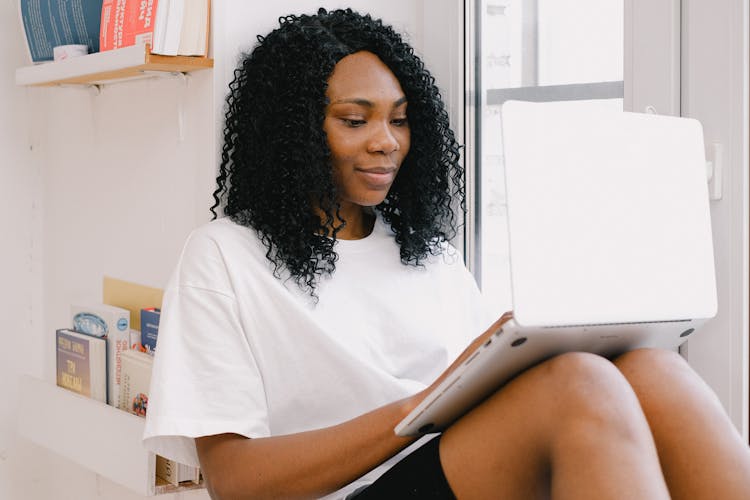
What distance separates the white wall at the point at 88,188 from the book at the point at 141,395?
17cm

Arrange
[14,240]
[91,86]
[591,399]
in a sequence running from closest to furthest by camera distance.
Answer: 1. [591,399]
2. [91,86]
3. [14,240]

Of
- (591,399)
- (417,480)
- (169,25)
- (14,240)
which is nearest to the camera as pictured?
(591,399)

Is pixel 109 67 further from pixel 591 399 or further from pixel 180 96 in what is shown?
pixel 591 399

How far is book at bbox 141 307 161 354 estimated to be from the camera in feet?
5.57

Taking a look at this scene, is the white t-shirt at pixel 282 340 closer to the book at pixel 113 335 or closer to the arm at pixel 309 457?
the arm at pixel 309 457

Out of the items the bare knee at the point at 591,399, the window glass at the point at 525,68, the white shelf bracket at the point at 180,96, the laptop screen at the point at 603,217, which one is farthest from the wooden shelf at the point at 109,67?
the bare knee at the point at 591,399

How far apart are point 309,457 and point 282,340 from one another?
0.69 ft

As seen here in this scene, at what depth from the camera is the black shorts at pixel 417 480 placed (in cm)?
116

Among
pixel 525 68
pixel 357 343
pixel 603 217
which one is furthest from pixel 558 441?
pixel 525 68

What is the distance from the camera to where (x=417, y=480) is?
3.87 feet

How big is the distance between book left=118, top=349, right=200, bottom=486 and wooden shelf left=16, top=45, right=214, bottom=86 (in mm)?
517

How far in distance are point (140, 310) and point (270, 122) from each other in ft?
1.83

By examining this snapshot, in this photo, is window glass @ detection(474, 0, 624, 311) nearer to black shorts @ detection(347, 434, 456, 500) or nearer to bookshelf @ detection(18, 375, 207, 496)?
black shorts @ detection(347, 434, 456, 500)

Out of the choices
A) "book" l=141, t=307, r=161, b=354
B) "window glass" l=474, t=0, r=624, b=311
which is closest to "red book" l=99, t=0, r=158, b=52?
"book" l=141, t=307, r=161, b=354
